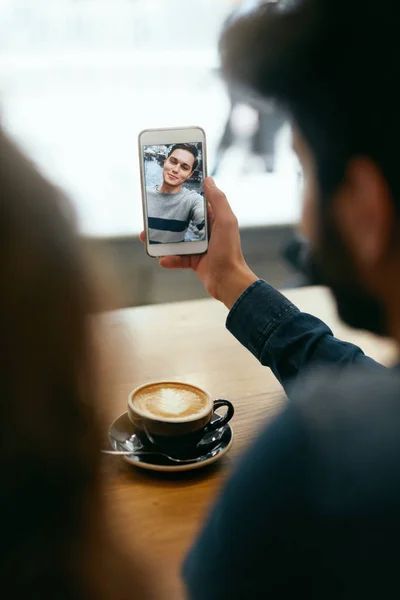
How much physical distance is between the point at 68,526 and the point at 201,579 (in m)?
0.23

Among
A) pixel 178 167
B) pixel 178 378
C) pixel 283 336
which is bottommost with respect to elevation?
pixel 178 378

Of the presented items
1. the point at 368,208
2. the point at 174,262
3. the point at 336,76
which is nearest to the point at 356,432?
the point at 368,208

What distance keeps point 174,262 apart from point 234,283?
0.13m

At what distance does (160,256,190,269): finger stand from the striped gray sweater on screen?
46mm

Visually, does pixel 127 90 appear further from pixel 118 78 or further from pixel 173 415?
pixel 173 415

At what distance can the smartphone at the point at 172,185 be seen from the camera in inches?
37.9

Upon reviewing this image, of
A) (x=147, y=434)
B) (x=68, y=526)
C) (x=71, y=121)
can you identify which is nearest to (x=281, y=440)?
(x=68, y=526)

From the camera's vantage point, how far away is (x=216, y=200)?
101 centimetres

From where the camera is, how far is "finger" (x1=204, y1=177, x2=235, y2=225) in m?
1.00

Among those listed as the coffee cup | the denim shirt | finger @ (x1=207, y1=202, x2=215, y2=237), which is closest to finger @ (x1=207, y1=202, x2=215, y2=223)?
finger @ (x1=207, y1=202, x2=215, y2=237)

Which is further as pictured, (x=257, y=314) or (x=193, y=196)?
(x=193, y=196)

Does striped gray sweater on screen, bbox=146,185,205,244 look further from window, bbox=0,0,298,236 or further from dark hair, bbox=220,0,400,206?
window, bbox=0,0,298,236

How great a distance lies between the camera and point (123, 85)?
7.06 feet

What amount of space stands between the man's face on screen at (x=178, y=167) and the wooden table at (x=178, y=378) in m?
0.23
